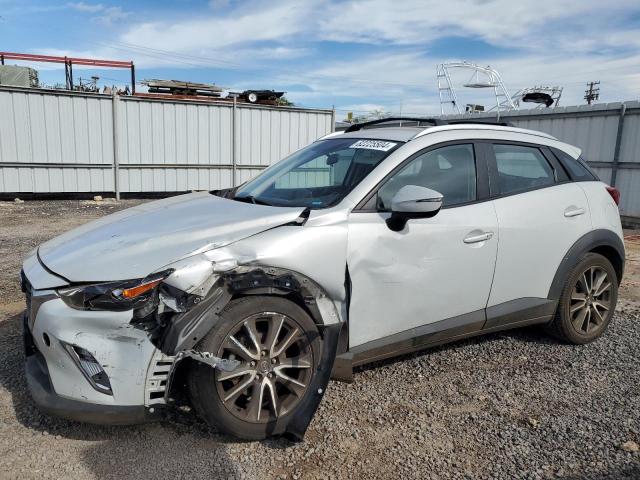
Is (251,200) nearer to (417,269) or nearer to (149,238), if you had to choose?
(149,238)

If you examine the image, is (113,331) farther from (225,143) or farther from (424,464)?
(225,143)

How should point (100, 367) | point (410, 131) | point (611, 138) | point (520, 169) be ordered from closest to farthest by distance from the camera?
1. point (100, 367)
2. point (410, 131)
3. point (520, 169)
4. point (611, 138)

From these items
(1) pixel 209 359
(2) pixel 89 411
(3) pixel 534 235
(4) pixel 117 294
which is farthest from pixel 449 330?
(2) pixel 89 411

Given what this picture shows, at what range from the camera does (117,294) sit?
2.55 metres

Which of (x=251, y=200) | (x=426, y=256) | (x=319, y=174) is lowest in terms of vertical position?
(x=426, y=256)

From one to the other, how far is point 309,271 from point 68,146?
13031 millimetres

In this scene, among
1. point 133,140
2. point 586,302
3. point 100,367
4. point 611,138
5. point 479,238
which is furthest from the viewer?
point 133,140

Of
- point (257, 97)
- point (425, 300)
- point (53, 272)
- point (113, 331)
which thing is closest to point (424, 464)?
point (425, 300)

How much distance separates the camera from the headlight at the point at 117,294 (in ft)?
8.32

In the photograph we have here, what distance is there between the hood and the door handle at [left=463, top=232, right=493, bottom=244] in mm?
1168

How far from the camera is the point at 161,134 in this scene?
49.2 ft

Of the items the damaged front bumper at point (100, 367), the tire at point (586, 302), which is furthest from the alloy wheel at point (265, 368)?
the tire at point (586, 302)

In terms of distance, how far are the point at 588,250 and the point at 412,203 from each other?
1939mm

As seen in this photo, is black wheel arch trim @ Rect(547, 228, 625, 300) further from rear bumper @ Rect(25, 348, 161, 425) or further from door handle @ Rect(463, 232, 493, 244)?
rear bumper @ Rect(25, 348, 161, 425)
